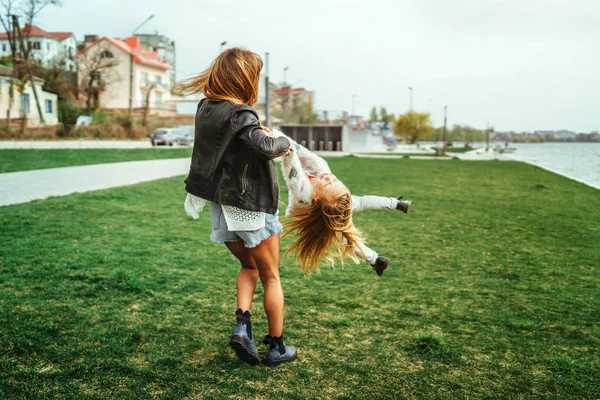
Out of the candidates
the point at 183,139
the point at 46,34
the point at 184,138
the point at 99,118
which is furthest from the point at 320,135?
the point at 46,34

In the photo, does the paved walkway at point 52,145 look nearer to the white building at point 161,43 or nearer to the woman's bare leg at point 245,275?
the woman's bare leg at point 245,275

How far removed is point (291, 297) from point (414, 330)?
51.6 inches

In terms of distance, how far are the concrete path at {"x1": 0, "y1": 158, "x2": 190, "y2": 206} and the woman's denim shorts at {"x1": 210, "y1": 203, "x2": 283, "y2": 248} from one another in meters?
8.00

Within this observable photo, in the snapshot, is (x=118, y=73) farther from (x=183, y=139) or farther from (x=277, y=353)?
(x=277, y=353)

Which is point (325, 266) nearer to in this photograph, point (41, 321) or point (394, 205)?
point (394, 205)

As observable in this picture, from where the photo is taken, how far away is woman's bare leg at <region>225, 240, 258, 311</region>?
3600 millimetres

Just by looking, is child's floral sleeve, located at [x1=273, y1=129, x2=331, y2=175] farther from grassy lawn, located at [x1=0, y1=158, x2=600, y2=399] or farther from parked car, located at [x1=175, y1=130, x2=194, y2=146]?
parked car, located at [x1=175, y1=130, x2=194, y2=146]

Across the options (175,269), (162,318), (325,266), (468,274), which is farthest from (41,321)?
(468,274)

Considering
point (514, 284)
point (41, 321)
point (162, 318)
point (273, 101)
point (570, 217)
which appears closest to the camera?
point (41, 321)

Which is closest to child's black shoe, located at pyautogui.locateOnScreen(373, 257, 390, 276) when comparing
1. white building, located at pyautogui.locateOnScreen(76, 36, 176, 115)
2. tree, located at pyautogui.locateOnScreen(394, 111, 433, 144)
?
white building, located at pyautogui.locateOnScreen(76, 36, 176, 115)

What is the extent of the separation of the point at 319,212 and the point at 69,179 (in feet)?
40.3

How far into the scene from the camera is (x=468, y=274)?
6.21 metres

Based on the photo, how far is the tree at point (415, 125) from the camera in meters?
110

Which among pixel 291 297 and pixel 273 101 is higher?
pixel 273 101
